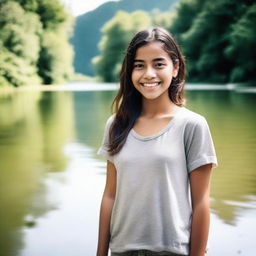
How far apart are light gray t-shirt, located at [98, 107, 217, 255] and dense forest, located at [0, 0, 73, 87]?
31.6 m

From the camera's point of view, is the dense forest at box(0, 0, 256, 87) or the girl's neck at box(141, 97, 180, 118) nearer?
the girl's neck at box(141, 97, 180, 118)

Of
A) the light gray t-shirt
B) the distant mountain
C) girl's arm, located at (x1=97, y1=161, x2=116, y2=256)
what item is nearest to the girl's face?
the light gray t-shirt

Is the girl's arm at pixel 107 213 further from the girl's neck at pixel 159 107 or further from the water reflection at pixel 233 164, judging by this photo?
the water reflection at pixel 233 164

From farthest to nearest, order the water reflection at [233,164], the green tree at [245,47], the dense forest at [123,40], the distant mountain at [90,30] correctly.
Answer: the distant mountain at [90,30]
the dense forest at [123,40]
the green tree at [245,47]
the water reflection at [233,164]

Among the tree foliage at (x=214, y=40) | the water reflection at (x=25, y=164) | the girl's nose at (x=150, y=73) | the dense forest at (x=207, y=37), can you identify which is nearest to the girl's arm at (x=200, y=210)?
the girl's nose at (x=150, y=73)

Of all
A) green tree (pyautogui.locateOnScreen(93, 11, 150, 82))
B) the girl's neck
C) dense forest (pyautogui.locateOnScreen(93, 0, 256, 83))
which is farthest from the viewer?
green tree (pyautogui.locateOnScreen(93, 11, 150, 82))

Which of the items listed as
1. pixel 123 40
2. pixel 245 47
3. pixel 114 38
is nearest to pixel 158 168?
pixel 245 47

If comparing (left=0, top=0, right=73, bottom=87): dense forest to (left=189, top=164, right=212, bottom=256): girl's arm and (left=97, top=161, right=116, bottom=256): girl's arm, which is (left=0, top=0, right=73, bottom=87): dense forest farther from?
(left=189, top=164, right=212, bottom=256): girl's arm

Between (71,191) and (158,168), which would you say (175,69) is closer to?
(158,168)

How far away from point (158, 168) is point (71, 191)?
3.17 metres

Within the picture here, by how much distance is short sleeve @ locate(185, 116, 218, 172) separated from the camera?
1531mm

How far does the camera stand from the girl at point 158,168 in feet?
5.00

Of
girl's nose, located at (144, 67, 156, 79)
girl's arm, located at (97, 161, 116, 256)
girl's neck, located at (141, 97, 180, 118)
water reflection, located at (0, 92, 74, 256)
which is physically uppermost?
girl's nose, located at (144, 67, 156, 79)

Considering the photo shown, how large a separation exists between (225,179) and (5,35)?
3057 centimetres
